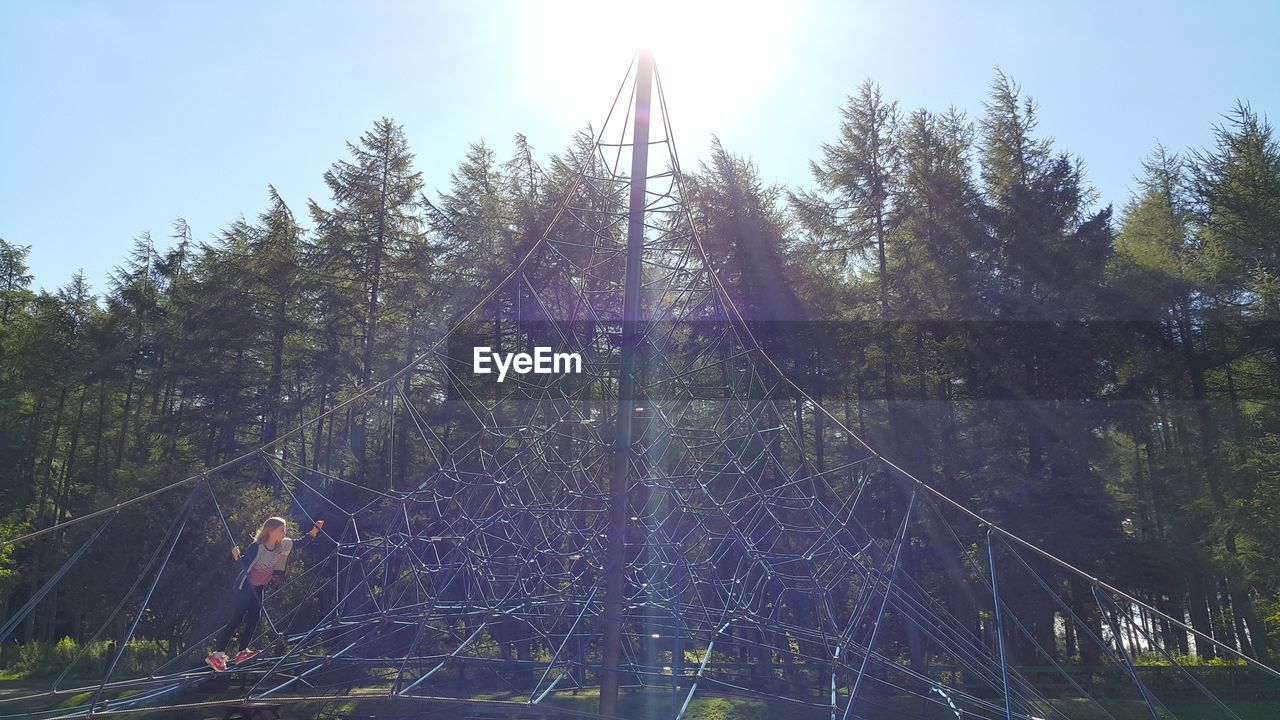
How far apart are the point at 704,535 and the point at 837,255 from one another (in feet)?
37.9

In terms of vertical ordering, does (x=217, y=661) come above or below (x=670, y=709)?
above

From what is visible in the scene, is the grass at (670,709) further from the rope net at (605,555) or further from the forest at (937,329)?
the forest at (937,329)

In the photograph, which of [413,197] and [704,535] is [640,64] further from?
[413,197]

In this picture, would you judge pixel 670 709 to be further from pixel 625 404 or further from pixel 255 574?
pixel 255 574

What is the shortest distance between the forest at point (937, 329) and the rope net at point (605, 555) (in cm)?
108

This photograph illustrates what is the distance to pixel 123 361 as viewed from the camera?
26.2m

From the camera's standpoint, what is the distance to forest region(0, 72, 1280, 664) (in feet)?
56.2

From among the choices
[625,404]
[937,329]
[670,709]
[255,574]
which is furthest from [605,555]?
[937,329]

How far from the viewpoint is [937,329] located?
19.3m

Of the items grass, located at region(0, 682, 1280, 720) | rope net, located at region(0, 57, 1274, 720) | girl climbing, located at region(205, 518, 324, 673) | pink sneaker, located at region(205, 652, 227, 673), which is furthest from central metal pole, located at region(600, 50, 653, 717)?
pink sneaker, located at region(205, 652, 227, 673)

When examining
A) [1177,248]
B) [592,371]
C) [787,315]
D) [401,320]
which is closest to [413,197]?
[401,320]

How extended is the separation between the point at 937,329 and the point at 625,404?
43.9 ft

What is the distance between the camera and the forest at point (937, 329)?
17141 mm

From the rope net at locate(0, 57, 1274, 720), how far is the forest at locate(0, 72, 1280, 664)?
1075mm
